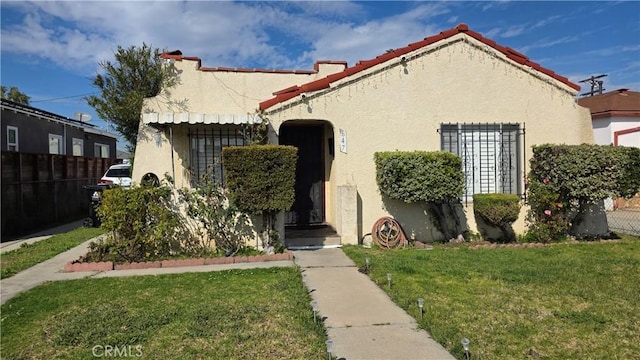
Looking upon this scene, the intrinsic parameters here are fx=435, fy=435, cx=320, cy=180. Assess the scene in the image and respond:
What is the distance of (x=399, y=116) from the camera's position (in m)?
9.34

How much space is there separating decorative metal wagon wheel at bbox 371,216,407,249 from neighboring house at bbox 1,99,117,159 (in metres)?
13.4

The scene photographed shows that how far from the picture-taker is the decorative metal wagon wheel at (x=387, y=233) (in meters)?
8.98

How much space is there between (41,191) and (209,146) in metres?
7.91

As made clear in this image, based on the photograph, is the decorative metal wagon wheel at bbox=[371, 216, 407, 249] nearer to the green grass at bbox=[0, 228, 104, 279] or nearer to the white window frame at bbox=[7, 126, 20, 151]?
the green grass at bbox=[0, 228, 104, 279]

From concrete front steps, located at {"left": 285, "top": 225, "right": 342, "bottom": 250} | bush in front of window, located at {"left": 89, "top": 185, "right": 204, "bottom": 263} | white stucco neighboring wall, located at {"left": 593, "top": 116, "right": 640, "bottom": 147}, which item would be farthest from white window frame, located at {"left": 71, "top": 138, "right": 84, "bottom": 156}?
white stucco neighboring wall, located at {"left": 593, "top": 116, "right": 640, "bottom": 147}

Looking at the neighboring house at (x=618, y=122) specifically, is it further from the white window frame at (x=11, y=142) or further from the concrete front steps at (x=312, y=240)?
the white window frame at (x=11, y=142)

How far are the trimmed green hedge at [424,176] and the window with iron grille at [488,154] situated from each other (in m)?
1.18

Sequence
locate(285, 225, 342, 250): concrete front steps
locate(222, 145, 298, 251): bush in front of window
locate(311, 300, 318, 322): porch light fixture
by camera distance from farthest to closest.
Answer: locate(285, 225, 342, 250): concrete front steps < locate(222, 145, 298, 251): bush in front of window < locate(311, 300, 318, 322): porch light fixture

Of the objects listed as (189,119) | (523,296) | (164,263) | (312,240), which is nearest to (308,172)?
(312,240)

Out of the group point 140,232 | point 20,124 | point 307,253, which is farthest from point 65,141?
point 307,253

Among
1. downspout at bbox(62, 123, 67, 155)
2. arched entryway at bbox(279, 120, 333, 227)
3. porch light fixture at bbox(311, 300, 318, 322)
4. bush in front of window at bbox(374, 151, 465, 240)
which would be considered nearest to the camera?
porch light fixture at bbox(311, 300, 318, 322)

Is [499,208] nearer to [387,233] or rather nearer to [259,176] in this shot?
[387,233]

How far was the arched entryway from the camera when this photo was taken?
35.0 feet

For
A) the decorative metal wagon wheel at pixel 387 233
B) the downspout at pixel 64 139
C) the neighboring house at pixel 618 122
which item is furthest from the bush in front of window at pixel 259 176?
the downspout at pixel 64 139
